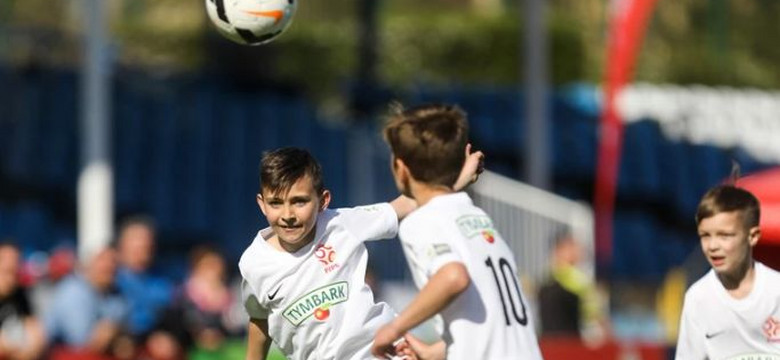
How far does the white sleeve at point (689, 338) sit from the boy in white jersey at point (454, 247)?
855mm

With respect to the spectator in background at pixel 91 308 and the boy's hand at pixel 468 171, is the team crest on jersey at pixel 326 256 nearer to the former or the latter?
the boy's hand at pixel 468 171

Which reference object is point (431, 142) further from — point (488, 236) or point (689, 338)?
point (689, 338)

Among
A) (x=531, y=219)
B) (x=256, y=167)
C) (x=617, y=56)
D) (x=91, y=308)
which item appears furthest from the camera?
(x=256, y=167)

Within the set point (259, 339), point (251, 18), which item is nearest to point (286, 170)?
point (259, 339)

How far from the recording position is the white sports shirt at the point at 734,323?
710 centimetres

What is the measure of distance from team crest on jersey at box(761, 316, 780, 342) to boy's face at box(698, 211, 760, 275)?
0.23m

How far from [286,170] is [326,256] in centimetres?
40

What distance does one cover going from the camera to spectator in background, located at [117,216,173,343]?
12.4 metres

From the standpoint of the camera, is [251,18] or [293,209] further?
[251,18]

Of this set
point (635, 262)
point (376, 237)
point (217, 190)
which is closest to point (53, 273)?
point (217, 190)

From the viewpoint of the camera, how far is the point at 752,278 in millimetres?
7168

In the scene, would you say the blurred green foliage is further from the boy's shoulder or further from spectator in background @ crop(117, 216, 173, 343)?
the boy's shoulder

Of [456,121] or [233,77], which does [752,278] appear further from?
[233,77]

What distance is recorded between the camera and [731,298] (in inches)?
281
